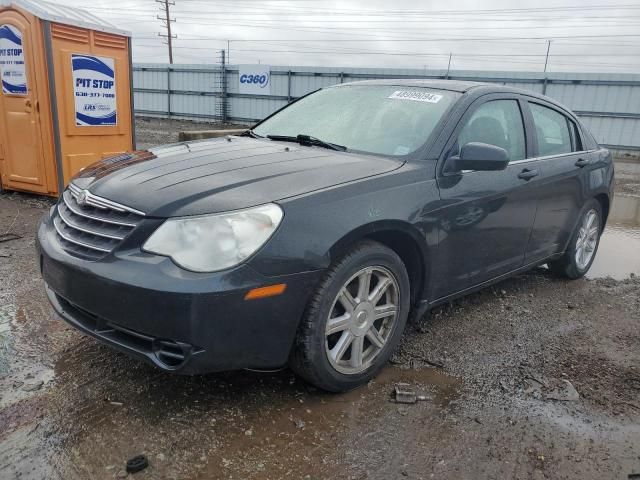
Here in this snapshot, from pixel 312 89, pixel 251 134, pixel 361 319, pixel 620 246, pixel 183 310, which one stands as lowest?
pixel 620 246

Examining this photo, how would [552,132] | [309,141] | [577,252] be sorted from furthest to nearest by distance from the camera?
1. [577,252]
2. [552,132]
3. [309,141]

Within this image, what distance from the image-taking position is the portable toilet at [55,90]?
630 centimetres

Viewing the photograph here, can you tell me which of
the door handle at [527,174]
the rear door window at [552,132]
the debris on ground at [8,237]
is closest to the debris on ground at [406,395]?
the door handle at [527,174]

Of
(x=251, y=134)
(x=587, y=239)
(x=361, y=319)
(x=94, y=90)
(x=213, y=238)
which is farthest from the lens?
(x=94, y=90)

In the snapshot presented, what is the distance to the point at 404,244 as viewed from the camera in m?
2.96

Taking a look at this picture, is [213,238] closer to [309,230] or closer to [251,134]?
[309,230]

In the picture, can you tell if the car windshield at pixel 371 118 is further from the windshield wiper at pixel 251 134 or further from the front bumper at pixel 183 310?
the front bumper at pixel 183 310

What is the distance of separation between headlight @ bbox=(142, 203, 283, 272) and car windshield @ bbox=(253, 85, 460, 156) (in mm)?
1172

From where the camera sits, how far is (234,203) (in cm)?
232

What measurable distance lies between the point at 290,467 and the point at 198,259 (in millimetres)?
951

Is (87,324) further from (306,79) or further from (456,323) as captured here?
(306,79)

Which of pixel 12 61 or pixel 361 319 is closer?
pixel 361 319

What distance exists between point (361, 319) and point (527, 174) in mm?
1809

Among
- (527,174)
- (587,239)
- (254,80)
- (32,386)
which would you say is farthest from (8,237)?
(254,80)
